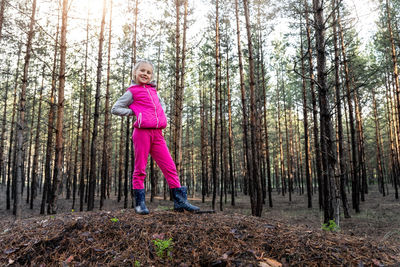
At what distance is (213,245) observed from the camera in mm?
2730

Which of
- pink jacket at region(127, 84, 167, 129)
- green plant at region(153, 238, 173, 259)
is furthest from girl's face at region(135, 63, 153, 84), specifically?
green plant at region(153, 238, 173, 259)

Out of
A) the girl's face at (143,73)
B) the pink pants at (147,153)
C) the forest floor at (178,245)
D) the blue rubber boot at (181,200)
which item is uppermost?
the girl's face at (143,73)

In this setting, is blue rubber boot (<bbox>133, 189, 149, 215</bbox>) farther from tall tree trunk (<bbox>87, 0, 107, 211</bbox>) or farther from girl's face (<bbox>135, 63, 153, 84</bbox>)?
tall tree trunk (<bbox>87, 0, 107, 211</bbox>)

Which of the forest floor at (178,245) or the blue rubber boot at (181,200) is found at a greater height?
the blue rubber boot at (181,200)

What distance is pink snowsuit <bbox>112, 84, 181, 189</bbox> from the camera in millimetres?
3707

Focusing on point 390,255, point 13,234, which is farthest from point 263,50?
point 13,234

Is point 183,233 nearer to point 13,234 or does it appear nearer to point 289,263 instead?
point 289,263

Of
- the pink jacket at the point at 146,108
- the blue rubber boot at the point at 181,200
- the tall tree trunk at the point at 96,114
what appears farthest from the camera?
the tall tree trunk at the point at 96,114

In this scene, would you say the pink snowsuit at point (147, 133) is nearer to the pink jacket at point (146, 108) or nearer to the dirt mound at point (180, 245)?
the pink jacket at point (146, 108)

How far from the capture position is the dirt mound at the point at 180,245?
2.51 meters

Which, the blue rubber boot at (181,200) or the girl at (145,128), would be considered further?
the blue rubber boot at (181,200)

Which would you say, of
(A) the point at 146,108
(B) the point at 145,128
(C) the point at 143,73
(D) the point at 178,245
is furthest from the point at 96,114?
(D) the point at 178,245

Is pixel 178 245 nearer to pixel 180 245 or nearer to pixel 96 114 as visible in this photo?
pixel 180 245

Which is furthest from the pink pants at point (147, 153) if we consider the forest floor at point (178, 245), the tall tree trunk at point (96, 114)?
the tall tree trunk at point (96, 114)
